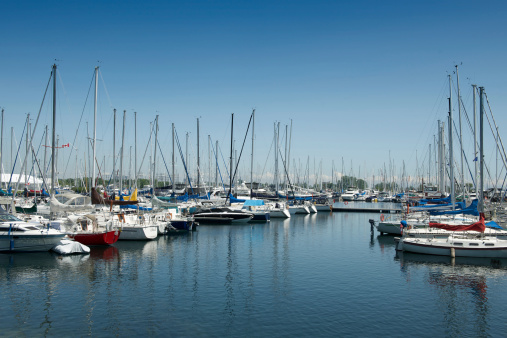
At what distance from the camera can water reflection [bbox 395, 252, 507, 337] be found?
66.9 ft

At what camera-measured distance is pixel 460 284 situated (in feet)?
90.3

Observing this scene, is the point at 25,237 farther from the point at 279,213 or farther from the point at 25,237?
the point at 279,213

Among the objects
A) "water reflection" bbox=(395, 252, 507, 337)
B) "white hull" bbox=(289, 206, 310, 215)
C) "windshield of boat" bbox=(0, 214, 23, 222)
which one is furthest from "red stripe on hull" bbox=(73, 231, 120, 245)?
"white hull" bbox=(289, 206, 310, 215)

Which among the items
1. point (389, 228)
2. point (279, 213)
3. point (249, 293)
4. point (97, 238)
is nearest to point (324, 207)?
point (279, 213)

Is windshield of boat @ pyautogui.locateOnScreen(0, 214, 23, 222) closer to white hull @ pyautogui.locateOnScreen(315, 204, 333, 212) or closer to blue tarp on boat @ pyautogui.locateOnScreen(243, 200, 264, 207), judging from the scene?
blue tarp on boat @ pyautogui.locateOnScreen(243, 200, 264, 207)

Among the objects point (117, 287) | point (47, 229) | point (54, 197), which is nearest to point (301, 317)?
point (117, 287)

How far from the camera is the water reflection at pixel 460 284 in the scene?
66.9 feet

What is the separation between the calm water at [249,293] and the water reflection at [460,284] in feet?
0.20

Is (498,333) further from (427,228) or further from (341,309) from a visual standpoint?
(427,228)

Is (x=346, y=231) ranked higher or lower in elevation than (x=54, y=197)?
lower

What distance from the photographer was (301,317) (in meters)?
20.8

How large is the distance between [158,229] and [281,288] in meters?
24.3

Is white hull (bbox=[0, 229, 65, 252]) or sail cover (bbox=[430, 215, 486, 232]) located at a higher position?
sail cover (bbox=[430, 215, 486, 232])

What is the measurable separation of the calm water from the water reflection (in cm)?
6
